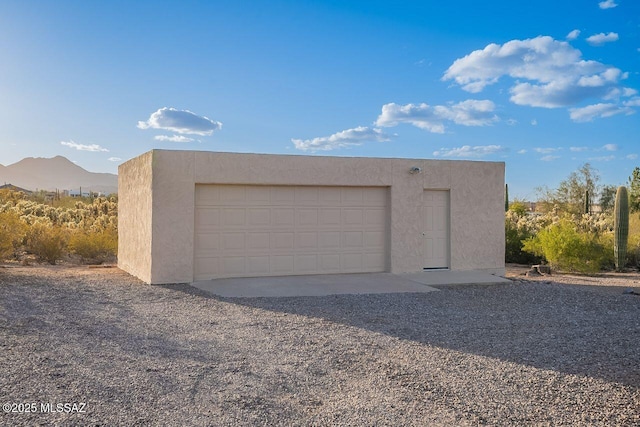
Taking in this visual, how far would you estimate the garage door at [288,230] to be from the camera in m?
12.7

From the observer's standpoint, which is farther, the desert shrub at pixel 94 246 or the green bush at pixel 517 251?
the green bush at pixel 517 251

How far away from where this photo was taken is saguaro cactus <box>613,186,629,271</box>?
17.7 meters

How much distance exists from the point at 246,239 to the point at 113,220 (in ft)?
43.3

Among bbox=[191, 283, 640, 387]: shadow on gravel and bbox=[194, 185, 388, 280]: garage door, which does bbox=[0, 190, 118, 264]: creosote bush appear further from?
bbox=[191, 283, 640, 387]: shadow on gravel

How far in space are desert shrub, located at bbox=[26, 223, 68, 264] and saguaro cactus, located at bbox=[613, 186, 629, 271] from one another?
17.9m

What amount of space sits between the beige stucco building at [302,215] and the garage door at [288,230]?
2cm

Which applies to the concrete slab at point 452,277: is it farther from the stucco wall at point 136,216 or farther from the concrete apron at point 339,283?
the stucco wall at point 136,216

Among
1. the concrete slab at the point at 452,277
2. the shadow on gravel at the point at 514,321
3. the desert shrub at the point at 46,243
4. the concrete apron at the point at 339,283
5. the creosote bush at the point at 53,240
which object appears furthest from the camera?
the desert shrub at the point at 46,243

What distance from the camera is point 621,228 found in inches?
700

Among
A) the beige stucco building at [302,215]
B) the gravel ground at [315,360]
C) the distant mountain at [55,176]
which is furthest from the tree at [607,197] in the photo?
the distant mountain at [55,176]

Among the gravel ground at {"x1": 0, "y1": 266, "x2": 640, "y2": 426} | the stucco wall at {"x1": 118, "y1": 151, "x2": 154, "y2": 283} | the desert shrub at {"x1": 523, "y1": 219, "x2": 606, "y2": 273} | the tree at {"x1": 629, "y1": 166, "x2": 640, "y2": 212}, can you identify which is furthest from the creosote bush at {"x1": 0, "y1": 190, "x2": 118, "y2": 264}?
the tree at {"x1": 629, "y1": 166, "x2": 640, "y2": 212}

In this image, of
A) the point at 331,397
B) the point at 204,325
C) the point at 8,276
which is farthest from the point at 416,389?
the point at 8,276

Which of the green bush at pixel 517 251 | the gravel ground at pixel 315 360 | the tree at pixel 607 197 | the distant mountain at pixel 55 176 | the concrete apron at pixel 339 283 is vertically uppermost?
the distant mountain at pixel 55 176

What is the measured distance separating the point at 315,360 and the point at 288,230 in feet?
22.9
